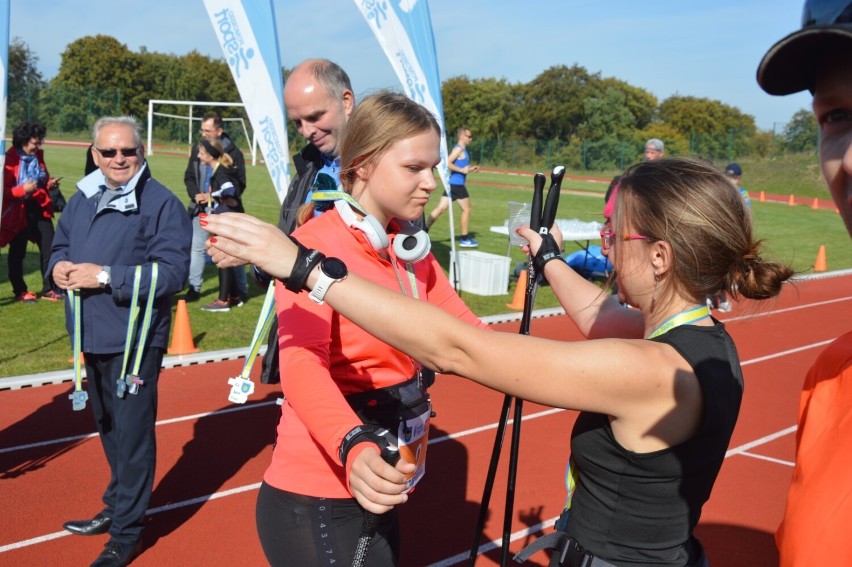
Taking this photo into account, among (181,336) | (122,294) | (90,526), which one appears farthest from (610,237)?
(181,336)

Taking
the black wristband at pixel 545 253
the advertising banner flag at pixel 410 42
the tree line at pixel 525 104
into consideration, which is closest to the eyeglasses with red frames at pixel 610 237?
the black wristband at pixel 545 253

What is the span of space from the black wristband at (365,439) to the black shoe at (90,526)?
3.38 metres

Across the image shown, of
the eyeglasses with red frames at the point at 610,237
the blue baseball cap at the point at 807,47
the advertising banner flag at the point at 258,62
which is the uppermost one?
the advertising banner flag at the point at 258,62

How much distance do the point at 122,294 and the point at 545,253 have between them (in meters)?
2.54

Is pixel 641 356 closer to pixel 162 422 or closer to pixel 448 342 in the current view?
pixel 448 342

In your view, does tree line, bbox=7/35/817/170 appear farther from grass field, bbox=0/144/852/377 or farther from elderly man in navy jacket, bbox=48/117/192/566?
elderly man in navy jacket, bbox=48/117/192/566

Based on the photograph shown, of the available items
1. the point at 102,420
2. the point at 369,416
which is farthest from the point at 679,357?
the point at 102,420

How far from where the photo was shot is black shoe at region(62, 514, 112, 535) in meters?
4.59

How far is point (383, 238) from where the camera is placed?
2357 millimetres

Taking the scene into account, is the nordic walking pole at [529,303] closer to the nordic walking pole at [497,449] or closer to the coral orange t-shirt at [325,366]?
the nordic walking pole at [497,449]

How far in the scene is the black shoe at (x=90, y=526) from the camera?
4586 millimetres

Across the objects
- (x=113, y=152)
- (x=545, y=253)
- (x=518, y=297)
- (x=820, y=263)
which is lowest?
(x=518, y=297)

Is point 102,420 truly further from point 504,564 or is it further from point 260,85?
point 260,85

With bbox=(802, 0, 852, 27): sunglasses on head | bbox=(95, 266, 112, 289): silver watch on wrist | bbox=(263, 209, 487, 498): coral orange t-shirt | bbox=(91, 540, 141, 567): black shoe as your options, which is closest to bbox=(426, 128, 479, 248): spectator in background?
bbox=(95, 266, 112, 289): silver watch on wrist
